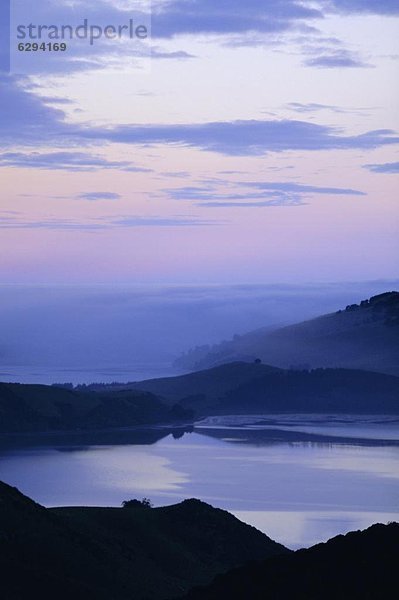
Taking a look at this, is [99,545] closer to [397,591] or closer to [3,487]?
[3,487]

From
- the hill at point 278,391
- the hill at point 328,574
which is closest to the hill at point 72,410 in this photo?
the hill at point 278,391

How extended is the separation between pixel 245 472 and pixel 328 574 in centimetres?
4929

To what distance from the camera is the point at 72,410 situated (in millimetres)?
113250

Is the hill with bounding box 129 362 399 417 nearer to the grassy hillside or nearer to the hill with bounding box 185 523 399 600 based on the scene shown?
the grassy hillside

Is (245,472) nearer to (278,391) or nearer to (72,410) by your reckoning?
(72,410)

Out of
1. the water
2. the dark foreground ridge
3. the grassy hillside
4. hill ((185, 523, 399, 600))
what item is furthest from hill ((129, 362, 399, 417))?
hill ((185, 523, 399, 600))

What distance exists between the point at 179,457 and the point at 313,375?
2434 inches

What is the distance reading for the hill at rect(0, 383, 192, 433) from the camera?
108500mm

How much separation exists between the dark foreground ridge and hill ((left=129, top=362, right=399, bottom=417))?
85.7 meters

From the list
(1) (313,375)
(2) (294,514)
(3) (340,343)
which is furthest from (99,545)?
(3) (340,343)

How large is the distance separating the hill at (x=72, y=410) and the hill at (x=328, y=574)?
78379mm

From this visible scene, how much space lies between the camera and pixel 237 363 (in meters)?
153

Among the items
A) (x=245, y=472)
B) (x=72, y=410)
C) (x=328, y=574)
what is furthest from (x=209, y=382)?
(x=328, y=574)

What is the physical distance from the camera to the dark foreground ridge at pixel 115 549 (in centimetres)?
3288
